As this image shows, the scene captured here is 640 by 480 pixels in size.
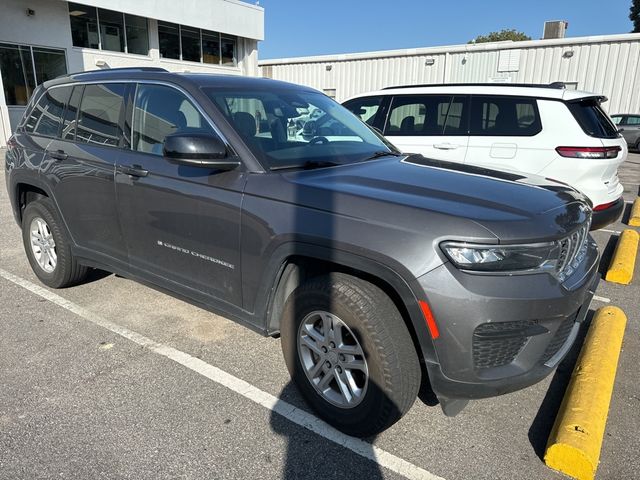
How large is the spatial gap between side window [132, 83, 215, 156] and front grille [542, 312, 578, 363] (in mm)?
2290

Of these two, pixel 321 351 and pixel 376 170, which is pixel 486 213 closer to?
pixel 376 170

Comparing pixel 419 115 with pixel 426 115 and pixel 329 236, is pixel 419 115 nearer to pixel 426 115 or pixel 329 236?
pixel 426 115

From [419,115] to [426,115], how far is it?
12cm

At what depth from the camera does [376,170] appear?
9.71ft

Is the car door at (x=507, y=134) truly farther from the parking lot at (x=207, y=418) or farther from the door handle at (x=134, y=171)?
the door handle at (x=134, y=171)

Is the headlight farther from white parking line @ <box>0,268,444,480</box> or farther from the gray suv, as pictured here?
white parking line @ <box>0,268,444,480</box>

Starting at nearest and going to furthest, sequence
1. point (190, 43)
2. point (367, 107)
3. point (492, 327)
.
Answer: point (492, 327)
point (367, 107)
point (190, 43)

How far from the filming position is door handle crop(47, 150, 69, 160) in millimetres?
3894

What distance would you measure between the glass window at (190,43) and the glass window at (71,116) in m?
19.5

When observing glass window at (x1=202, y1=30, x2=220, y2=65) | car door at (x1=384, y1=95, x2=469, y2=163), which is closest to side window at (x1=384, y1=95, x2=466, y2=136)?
car door at (x1=384, y1=95, x2=469, y2=163)

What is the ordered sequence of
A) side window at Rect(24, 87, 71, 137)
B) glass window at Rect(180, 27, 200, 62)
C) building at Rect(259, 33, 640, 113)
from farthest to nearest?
1. glass window at Rect(180, 27, 200, 62)
2. building at Rect(259, 33, 640, 113)
3. side window at Rect(24, 87, 71, 137)

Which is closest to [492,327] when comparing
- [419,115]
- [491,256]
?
[491,256]

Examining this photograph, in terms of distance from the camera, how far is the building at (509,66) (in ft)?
54.7

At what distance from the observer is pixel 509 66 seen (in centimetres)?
1800
